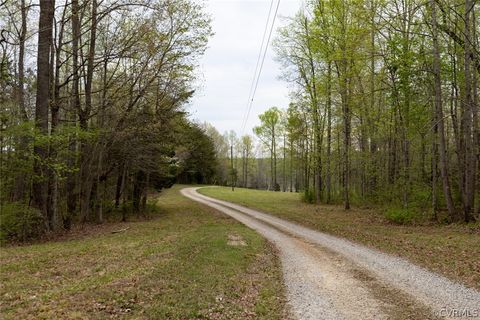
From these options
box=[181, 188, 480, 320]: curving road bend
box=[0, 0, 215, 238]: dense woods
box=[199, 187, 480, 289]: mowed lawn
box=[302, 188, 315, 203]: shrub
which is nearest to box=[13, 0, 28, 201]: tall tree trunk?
box=[0, 0, 215, 238]: dense woods

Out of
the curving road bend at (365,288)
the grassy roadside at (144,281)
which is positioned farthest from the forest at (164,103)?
the curving road bend at (365,288)

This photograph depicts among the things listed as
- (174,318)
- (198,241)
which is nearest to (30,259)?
(198,241)

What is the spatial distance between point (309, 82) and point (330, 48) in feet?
23.6

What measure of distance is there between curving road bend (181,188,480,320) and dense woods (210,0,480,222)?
806 centimetres

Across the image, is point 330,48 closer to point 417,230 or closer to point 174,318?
point 417,230

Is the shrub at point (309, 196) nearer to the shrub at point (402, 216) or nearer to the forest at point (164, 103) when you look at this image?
the forest at point (164, 103)

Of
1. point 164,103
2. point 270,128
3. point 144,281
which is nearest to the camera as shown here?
point 144,281

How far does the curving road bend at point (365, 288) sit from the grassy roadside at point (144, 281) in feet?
1.79

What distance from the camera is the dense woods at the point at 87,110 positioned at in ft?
47.8

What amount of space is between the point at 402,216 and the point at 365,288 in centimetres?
1123

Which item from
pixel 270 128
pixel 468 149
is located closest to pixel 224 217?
pixel 468 149

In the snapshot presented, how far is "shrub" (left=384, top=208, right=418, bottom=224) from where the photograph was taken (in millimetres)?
17328

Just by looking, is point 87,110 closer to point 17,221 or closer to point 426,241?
point 17,221

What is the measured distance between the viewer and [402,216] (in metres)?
17.6
